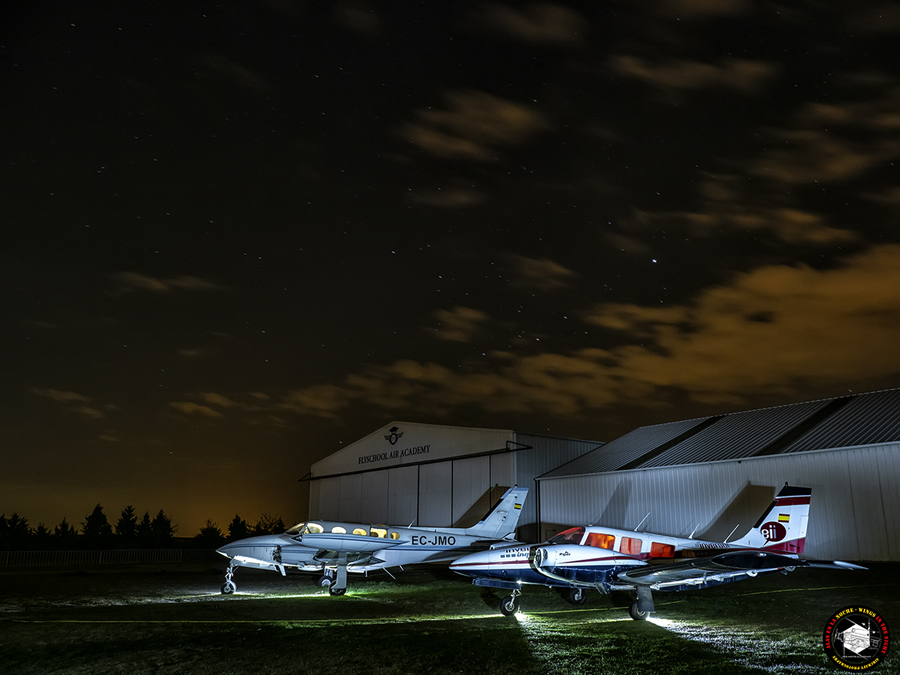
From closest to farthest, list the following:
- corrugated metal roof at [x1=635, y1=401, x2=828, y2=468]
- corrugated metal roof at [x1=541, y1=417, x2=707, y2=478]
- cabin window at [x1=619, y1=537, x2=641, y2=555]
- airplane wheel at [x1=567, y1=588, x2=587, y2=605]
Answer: cabin window at [x1=619, y1=537, x2=641, y2=555], airplane wheel at [x1=567, y1=588, x2=587, y2=605], corrugated metal roof at [x1=635, y1=401, x2=828, y2=468], corrugated metal roof at [x1=541, y1=417, x2=707, y2=478]

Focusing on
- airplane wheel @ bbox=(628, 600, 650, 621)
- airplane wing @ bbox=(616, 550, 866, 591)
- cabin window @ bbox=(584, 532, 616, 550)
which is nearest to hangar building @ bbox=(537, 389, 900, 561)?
airplane wing @ bbox=(616, 550, 866, 591)

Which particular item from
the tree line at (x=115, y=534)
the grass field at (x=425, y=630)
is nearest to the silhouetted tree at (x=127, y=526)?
the tree line at (x=115, y=534)

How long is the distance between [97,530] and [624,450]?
43485 mm

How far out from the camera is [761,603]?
18.2m

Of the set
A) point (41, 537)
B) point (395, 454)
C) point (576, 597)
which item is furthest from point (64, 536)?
point (576, 597)

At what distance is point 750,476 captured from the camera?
1099 inches

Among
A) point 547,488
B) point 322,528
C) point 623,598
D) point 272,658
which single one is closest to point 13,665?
point 272,658

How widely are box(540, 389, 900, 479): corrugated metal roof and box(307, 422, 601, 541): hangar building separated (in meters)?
1.75

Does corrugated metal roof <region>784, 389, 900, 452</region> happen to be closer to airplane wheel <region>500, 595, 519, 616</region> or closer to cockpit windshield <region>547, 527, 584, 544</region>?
cockpit windshield <region>547, 527, 584, 544</region>

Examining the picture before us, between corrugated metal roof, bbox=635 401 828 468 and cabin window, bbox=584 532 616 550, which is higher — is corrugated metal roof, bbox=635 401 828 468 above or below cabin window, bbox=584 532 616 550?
above

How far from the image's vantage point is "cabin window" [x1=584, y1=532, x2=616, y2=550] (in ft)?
56.2

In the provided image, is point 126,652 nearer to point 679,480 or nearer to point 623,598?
point 623,598

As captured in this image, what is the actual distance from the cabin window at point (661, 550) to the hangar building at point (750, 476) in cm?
1075

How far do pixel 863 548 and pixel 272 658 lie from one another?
866 inches
